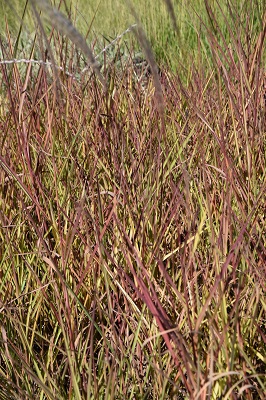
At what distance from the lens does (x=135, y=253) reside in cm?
92

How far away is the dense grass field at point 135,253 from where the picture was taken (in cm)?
86

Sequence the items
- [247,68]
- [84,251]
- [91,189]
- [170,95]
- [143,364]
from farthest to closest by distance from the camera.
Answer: [170,95], [247,68], [91,189], [84,251], [143,364]

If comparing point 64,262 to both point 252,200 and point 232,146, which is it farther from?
point 232,146

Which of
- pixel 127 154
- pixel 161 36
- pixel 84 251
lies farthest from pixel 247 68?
pixel 161 36

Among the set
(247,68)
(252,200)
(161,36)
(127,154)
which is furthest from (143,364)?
(161,36)

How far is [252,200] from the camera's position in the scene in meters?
1.18

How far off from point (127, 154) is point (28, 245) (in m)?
0.36

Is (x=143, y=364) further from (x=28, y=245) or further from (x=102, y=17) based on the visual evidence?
(x=102, y=17)

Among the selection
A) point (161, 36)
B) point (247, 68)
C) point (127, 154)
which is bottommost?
point (161, 36)

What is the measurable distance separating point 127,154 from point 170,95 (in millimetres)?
408

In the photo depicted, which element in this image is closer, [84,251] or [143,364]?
[143,364]

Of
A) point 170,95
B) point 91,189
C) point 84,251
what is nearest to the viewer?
point 84,251

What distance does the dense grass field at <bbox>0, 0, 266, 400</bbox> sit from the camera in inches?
33.7

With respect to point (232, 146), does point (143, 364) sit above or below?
below
